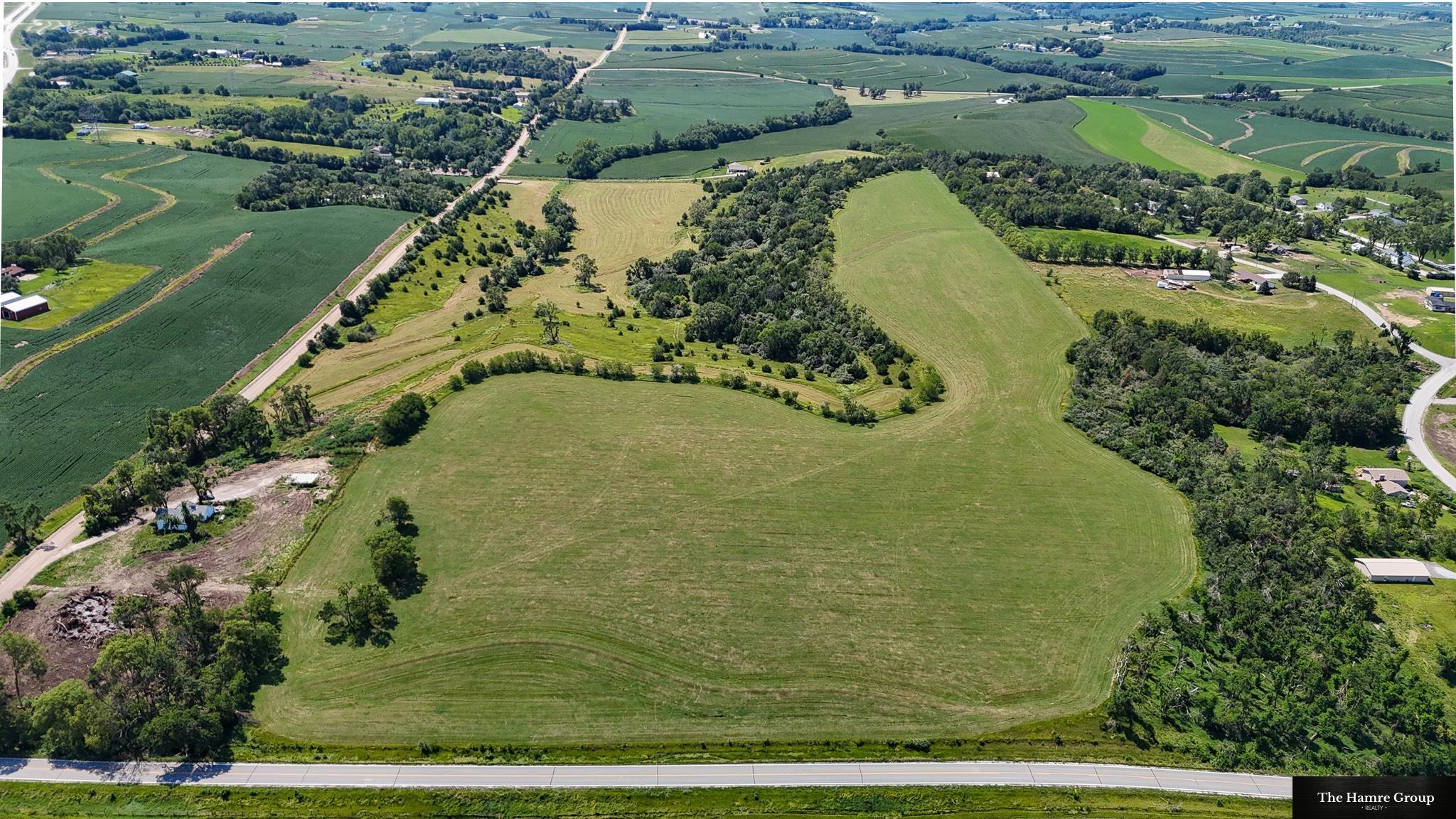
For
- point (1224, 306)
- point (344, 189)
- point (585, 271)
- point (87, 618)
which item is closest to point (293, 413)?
point (87, 618)

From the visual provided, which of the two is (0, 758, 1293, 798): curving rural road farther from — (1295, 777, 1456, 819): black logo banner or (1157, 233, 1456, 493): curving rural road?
(1157, 233, 1456, 493): curving rural road

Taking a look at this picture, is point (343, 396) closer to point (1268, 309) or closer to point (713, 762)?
point (713, 762)

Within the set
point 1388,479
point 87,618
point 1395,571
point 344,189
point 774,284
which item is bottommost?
point 1395,571

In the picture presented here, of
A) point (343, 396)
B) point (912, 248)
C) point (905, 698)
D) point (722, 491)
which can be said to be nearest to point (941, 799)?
point (905, 698)

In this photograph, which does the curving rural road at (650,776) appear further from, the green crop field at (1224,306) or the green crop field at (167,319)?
the green crop field at (1224,306)

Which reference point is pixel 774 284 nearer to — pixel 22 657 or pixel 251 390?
pixel 251 390
